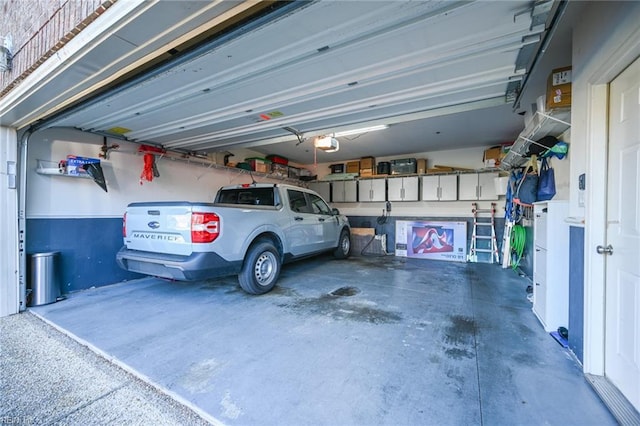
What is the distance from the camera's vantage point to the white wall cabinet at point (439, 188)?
651 cm

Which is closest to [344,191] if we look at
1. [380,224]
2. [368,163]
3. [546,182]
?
[368,163]

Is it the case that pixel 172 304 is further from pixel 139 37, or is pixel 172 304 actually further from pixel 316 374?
pixel 139 37

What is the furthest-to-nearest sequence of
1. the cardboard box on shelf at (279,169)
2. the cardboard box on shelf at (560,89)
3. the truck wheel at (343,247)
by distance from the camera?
1. the cardboard box on shelf at (279,169)
2. the truck wheel at (343,247)
3. the cardboard box on shelf at (560,89)

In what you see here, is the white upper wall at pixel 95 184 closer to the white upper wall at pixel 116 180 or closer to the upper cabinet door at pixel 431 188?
the white upper wall at pixel 116 180

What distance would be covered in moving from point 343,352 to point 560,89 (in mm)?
3096

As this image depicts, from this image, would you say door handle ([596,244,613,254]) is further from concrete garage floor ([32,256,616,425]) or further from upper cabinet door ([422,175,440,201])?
upper cabinet door ([422,175,440,201])

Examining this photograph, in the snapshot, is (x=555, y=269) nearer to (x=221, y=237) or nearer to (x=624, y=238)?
(x=624, y=238)

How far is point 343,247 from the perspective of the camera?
6629mm

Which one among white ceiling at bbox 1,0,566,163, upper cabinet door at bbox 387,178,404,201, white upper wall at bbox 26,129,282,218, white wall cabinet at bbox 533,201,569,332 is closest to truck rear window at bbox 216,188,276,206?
white ceiling at bbox 1,0,566,163

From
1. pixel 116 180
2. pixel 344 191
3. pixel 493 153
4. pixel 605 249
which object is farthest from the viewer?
pixel 344 191

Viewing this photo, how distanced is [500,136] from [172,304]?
701 centimetres

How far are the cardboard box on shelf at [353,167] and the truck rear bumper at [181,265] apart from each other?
5270mm
